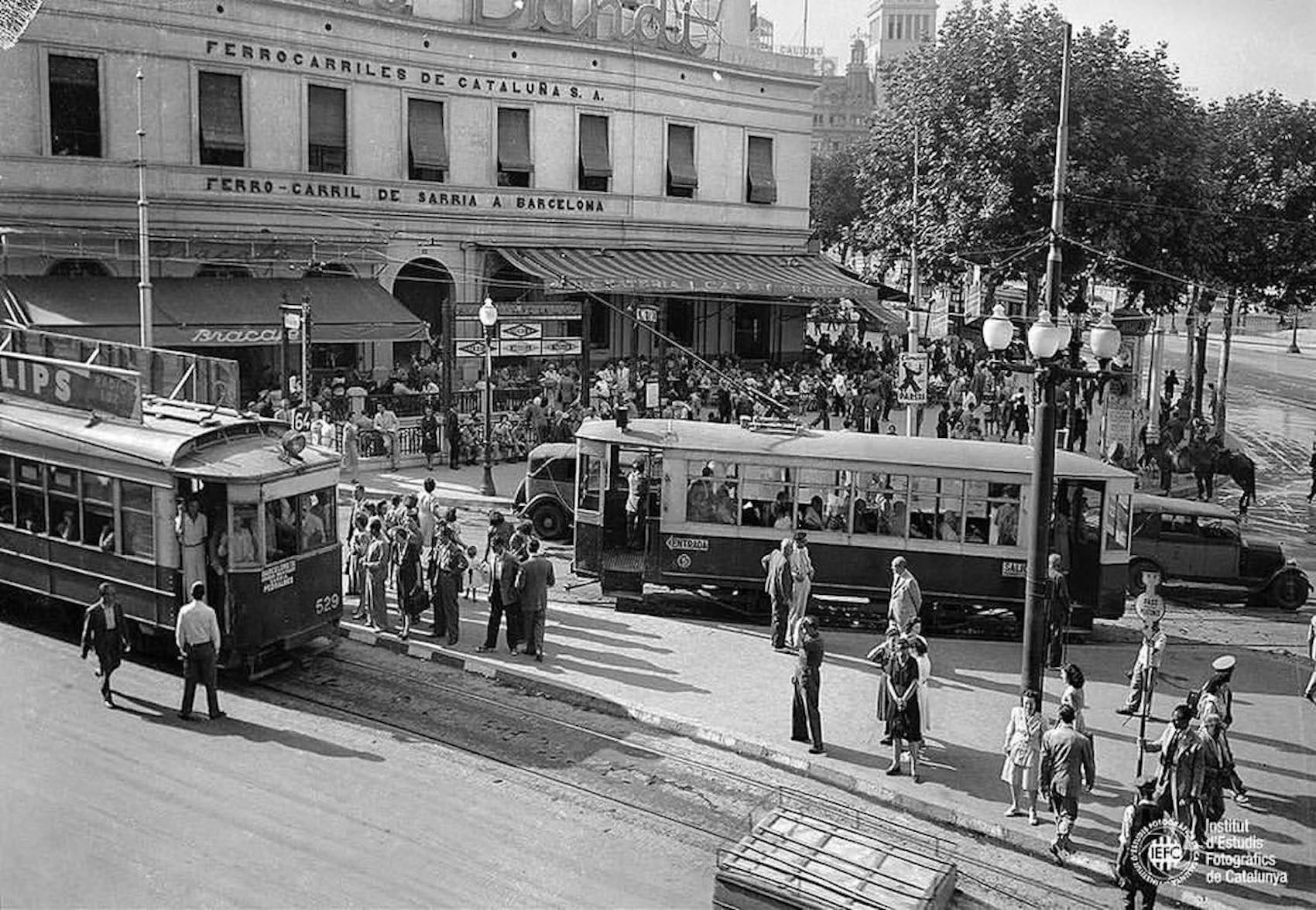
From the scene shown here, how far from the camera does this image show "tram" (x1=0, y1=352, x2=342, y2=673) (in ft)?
49.4

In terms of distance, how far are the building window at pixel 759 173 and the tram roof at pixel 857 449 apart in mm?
25760

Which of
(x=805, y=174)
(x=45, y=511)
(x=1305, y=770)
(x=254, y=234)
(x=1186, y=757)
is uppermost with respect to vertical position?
(x=805, y=174)

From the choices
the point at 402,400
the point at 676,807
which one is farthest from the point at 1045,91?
the point at 676,807

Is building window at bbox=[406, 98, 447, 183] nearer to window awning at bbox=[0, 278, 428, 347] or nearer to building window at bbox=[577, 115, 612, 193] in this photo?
window awning at bbox=[0, 278, 428, 347]

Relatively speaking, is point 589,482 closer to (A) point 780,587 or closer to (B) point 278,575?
(A) point 780,587

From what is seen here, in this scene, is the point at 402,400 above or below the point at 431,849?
above

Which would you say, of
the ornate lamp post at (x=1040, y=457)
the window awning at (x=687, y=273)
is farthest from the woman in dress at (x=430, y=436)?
the ornate lamp post at (x=1040, y=457)

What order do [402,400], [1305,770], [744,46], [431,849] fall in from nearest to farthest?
[431,849], [1305,770], [402,400], [744,46]

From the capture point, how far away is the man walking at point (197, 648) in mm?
13930

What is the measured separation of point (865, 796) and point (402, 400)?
20658 millimetres

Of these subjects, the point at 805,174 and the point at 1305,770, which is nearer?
the point at 1305,770

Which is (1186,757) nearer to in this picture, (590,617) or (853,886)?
(853,886)

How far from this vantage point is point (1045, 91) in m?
34.9

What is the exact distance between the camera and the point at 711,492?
19500 millimetres
